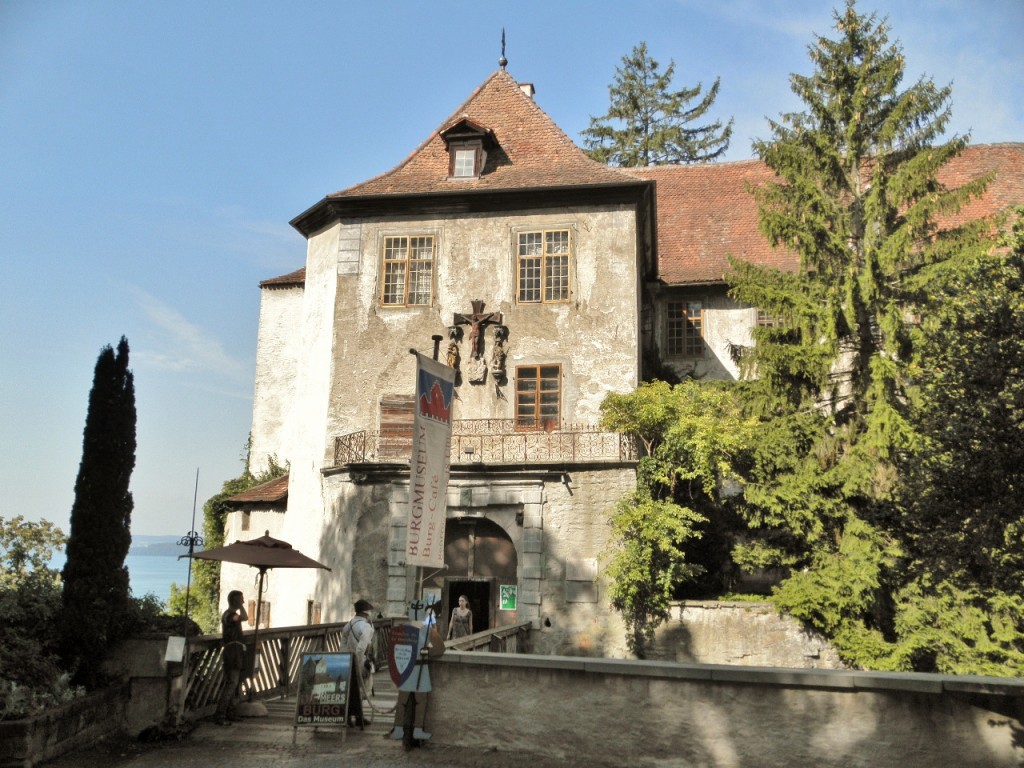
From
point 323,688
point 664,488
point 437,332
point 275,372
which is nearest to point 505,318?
point 437,332

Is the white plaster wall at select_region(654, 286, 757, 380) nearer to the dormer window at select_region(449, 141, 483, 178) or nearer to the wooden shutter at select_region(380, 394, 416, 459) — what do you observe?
the dormer window at select_region(449, 141, 483, 178)

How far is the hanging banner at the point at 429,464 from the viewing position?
11.2m

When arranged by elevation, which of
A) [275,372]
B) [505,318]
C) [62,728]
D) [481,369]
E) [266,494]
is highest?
[275,372]

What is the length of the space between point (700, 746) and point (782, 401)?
Answer: 13.3 metres

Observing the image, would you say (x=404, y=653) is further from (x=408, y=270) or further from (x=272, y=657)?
(x=408, y=270)

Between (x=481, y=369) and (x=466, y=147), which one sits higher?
(x=466, y=147)

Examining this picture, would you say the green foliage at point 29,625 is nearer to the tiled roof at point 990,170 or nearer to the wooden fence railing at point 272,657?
the wooden fence railing at point 272,657

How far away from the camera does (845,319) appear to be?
67.8 ft

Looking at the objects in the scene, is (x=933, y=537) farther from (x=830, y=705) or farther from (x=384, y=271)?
(x=384, y=271)

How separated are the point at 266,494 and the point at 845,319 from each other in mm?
15836

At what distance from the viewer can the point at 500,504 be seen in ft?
69.5

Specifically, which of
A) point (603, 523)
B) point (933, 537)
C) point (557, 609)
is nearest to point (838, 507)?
point (603, 523)

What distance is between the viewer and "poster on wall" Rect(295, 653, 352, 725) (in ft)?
35.8

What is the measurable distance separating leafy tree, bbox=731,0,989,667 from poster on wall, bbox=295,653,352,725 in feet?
37.5
